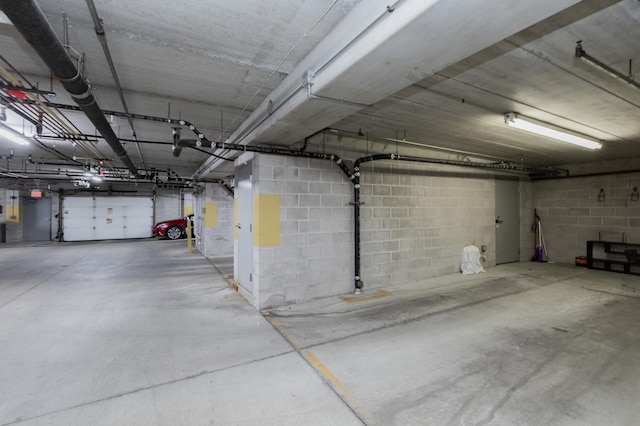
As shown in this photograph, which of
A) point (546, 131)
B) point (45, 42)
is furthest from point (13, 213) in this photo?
point (546, 131)

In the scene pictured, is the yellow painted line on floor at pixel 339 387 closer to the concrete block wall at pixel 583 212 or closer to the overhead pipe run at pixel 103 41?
the overhead pipe run at pixel 103 41

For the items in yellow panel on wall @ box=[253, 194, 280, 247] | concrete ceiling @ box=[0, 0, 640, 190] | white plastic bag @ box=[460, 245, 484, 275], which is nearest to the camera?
concrete ceiling @ box=[0, 0, 640, 190]

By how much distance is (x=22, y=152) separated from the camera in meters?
6.65

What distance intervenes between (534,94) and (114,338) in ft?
17.0

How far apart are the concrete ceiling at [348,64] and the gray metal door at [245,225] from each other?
63 centimetres

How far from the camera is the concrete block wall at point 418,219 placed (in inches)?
198

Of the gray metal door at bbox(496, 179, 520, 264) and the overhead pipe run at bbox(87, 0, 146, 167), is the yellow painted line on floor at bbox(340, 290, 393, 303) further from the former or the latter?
the gray metal door at bbox(496, 179, 520, 264)

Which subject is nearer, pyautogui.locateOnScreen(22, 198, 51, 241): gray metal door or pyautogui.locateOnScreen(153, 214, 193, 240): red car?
pyautogui.locateOnScreen(22, 198, 51, 241): gray metal door

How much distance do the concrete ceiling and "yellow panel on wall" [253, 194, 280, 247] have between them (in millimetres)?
793

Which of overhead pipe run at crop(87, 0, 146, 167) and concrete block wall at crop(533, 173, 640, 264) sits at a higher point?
overhead pipe run at crop(87, 0, 146, 167)

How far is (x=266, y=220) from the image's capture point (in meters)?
4.02

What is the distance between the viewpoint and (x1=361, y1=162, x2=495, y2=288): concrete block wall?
16.5ft

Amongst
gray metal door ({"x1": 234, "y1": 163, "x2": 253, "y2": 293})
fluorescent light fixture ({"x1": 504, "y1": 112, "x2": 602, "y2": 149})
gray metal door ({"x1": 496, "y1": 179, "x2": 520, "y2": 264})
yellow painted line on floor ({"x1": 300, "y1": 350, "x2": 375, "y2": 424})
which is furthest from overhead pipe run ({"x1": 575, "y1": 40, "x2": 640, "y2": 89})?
gray metal door ({"x1": 496, "y1": 179, "x2": 520, "y2": 264})

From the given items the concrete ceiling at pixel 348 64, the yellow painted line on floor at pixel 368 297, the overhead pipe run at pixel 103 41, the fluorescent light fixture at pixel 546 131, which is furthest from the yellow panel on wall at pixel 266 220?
the fluorescent light fixture at pixel 546 131
